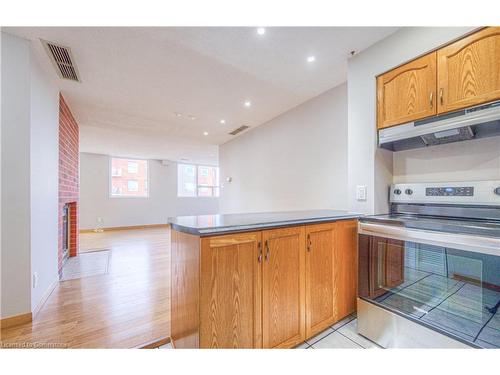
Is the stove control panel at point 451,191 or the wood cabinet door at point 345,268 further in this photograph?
the wood cabinet door at point 345,268

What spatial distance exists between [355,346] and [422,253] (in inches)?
32.0

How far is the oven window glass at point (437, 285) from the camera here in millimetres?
1126

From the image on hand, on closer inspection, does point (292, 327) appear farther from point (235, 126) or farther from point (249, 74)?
point (235, 126)

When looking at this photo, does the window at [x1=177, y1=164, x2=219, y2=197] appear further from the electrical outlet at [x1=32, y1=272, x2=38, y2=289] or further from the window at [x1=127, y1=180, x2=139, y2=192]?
the electrical outlet at [x1=32, y1=272, x2=38, y2=289]

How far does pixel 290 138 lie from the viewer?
11.8 ft

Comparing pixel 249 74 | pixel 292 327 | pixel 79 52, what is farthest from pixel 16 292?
pixel 249 74

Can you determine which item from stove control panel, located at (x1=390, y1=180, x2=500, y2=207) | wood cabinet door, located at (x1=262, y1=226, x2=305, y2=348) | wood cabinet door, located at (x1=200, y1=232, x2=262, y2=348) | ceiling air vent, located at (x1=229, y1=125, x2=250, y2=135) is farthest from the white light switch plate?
ceiling air vent, located at (x1=229, y1=125, x2=250, y2=135)

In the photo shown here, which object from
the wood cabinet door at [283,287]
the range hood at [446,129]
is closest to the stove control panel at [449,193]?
the range hood at [446,129]

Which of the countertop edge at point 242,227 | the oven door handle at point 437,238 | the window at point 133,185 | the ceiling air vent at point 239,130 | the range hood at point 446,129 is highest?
the ceiling air vent at point 239,130

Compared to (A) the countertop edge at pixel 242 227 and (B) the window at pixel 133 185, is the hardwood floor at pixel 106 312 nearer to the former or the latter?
(A) the countertop edge at pixel 242 227

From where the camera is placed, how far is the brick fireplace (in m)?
3.10

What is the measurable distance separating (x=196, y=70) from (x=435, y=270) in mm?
2708

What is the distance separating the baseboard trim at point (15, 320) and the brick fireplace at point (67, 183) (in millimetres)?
1295

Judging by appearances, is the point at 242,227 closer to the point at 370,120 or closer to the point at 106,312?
the point at 370,120
